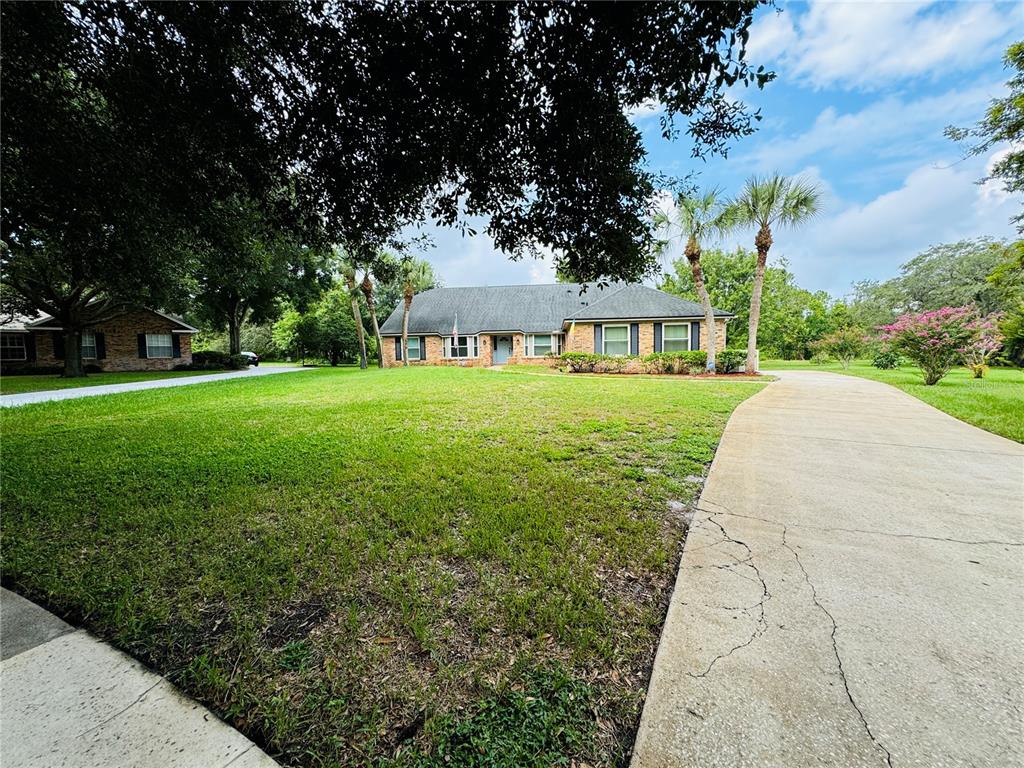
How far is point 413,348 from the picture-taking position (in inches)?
1027

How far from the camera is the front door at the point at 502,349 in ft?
83.9

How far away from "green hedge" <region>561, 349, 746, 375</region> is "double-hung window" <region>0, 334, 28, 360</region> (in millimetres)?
26663

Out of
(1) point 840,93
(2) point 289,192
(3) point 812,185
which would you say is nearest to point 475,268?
(3) point 812,185

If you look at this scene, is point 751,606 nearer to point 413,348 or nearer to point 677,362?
point 677,362

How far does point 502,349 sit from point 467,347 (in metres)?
2.26

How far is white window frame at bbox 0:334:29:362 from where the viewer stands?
1933 cm

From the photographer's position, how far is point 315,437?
5.87 metres

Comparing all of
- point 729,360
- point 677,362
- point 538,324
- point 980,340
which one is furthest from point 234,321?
point 980,340

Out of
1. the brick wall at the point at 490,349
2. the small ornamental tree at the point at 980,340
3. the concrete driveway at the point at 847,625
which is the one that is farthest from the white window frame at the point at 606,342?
the concrete driveway at the point at 847,625

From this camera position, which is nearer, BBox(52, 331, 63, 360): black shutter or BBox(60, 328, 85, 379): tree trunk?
BBox(60, 328, 85, 379): tree trunk

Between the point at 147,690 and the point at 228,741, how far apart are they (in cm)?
55

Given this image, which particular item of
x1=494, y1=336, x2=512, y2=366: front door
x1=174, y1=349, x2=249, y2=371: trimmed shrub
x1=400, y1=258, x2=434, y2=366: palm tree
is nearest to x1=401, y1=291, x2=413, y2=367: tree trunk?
x1=400, y1=258, x2=434, y2=366: palm tree

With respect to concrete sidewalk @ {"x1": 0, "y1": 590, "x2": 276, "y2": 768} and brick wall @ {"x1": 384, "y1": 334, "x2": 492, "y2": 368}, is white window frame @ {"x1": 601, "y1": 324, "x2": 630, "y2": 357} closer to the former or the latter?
brick wall @ {"x1": 384, "y1": 334, "x2": 492, "y2": 368}

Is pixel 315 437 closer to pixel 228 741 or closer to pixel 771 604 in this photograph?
pixel 228 741
